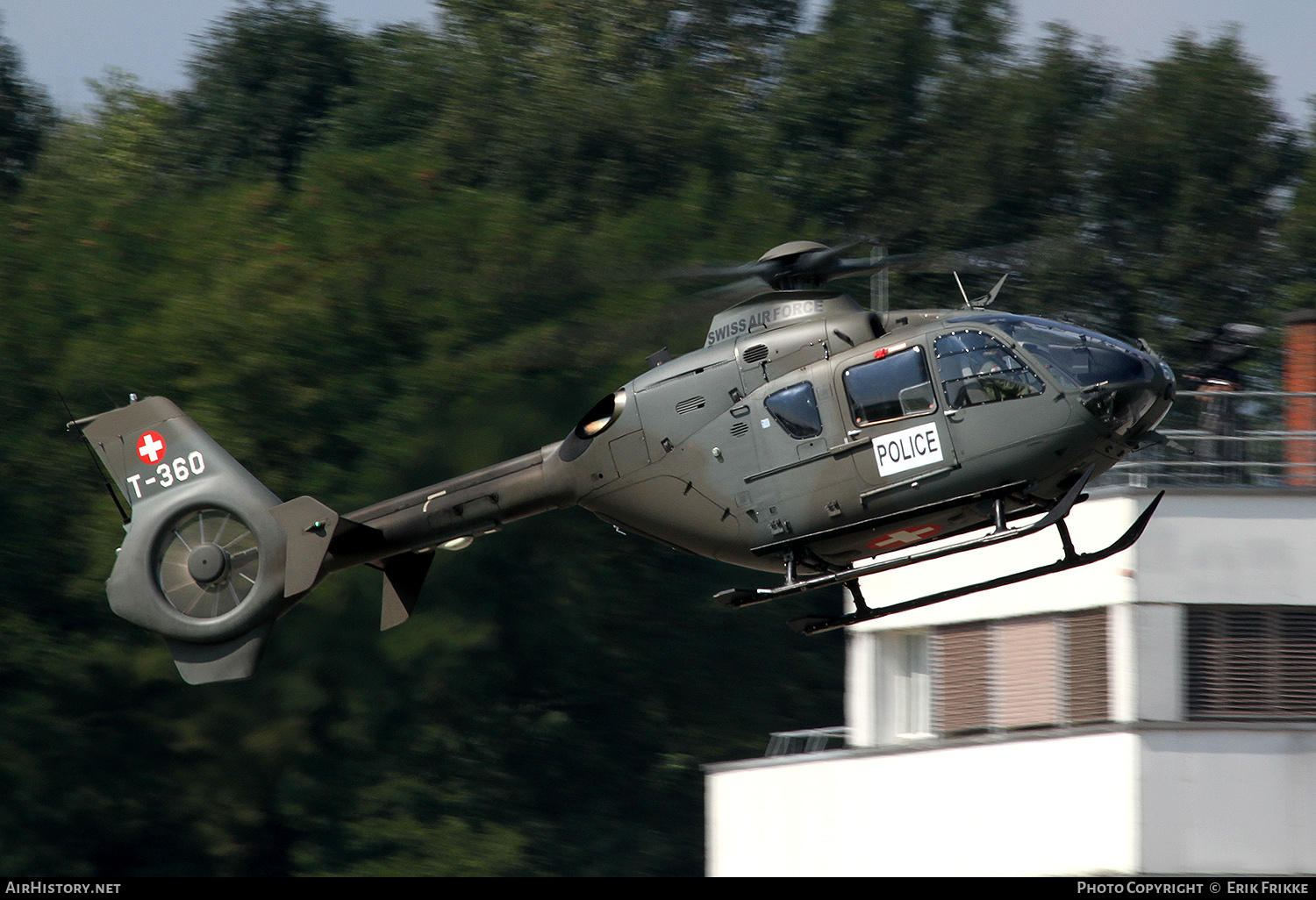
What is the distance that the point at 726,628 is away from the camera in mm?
39438

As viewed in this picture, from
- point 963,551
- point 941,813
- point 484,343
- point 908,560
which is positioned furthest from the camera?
point 484,343

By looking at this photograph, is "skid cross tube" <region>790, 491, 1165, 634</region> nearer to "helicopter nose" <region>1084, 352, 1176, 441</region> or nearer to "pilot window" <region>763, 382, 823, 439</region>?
"helicopter nose" <region>1084, 352, 1176, 441</region>

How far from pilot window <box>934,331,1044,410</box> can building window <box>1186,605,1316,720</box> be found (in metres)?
7.22

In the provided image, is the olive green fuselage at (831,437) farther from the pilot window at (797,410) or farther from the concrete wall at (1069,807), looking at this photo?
the concrete wall at (1069,807)

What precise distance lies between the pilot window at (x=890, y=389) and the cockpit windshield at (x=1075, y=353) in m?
0.76

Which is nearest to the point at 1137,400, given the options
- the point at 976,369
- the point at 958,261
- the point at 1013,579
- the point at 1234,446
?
the point at 976,369

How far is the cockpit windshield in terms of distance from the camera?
1498 cm

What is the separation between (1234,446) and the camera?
20.5m

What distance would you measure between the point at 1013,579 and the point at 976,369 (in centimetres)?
206

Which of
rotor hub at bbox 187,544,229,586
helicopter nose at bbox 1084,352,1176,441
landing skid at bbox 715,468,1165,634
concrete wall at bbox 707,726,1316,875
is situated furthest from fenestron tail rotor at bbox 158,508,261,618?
concrete wall at bbox 707,726,1316,875

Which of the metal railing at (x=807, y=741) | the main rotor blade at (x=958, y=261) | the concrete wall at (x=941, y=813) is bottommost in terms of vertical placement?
the concrete wall at (x=941, y=813)

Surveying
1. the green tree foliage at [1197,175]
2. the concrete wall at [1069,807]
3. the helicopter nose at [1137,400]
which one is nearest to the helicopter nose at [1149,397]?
the helicopter nose at [1137,400]

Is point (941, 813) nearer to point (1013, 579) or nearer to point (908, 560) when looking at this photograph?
point (1013, 579)

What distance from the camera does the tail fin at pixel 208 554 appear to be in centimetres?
1830
